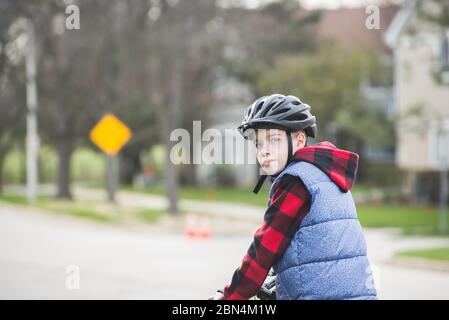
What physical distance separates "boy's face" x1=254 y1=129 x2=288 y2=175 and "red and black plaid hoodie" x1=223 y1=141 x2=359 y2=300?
12 centimetres

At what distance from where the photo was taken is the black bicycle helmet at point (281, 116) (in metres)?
3.26

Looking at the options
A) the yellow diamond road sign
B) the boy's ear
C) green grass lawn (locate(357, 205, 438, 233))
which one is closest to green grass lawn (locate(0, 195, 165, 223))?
the yellow diamond road sign

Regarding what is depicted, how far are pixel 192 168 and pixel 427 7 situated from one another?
90.8ft

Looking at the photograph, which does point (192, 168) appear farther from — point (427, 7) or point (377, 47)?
point (427, 7)

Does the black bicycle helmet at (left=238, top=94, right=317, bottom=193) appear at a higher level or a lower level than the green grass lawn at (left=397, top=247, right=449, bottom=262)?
higher

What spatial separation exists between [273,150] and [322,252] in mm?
458

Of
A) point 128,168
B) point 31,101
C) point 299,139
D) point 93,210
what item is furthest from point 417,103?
point 299,139

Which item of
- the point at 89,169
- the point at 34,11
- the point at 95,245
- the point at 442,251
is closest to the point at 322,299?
the point at 442,251

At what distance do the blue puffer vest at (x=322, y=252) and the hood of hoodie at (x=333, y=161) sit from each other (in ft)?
0.07

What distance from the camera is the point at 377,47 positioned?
1807 inches

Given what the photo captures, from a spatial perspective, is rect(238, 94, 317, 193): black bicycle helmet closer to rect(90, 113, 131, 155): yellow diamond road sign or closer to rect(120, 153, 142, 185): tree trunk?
rect(90, 113, 131, 155): yellow diamond road sign

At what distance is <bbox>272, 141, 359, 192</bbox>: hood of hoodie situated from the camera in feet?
10.5

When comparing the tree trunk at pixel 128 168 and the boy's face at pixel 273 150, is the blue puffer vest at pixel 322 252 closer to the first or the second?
the boy's face at pixel 273 150

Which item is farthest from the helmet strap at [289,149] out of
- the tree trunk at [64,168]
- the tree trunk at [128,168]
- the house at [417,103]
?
the tree trunk at [128,168]
